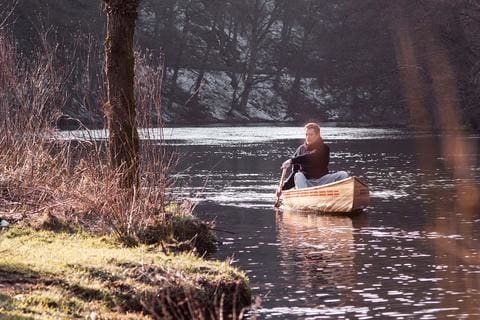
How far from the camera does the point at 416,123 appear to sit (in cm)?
6694

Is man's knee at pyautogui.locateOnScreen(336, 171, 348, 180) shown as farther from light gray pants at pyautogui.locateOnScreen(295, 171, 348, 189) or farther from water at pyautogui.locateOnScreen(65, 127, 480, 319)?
water at pyautogui.locateOnScreen(65, 127, 480, 319)

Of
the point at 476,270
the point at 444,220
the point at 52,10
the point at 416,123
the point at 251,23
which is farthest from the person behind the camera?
the point at 251,23

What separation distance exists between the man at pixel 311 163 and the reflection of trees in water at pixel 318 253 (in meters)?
0.90

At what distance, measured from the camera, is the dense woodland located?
61656mm

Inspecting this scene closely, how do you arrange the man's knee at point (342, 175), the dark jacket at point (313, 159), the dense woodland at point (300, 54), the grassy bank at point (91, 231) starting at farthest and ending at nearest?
1. the dense woodland at point (300, 54)
2. the man's knee at point (342, 175)
3. the dark jacket at point (313, 159)
4. the grassy bank at point (91, 231)

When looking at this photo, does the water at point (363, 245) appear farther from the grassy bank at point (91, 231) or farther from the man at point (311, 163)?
the man at point (311, 163)

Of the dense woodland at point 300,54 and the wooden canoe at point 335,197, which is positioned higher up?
the dense woodland at point 300,54

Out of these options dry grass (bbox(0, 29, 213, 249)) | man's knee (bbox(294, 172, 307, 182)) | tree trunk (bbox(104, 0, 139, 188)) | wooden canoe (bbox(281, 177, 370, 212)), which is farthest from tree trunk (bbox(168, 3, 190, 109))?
tree trunk (bbox(104, 0, 139, 188))

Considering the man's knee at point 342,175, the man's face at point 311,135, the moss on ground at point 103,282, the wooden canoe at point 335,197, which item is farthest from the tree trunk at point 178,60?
the moss on ground at point 103,282

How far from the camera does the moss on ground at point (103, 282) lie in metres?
8.79

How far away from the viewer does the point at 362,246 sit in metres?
15.6

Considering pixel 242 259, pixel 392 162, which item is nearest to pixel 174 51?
pixel 392 162

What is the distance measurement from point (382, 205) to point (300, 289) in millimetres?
9894

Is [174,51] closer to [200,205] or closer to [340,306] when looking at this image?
[200,205]
